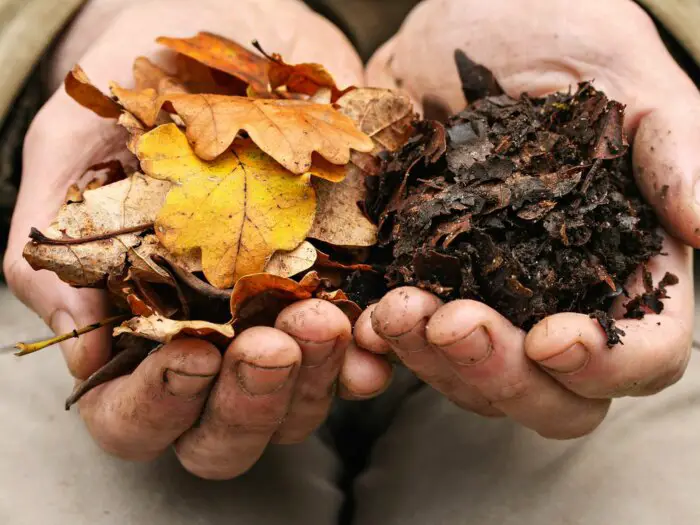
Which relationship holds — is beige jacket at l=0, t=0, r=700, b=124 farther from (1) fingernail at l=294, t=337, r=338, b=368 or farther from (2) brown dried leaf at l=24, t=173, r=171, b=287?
(1) fingernail at l=294, t=337, r=338, b=368

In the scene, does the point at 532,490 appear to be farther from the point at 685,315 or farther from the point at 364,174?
the point at 364,174

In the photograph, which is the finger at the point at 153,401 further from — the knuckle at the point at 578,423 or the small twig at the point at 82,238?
the knuckle at the point at 578,423

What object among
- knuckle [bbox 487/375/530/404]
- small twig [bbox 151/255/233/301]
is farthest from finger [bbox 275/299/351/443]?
knuckle [bbox 487/375/530/404]

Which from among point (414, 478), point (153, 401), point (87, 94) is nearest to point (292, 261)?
point (153, 401)

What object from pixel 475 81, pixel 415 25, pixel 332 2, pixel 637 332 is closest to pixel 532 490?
pixel 637 332

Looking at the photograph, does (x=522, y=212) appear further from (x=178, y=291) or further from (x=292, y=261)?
(x=178, y=291)

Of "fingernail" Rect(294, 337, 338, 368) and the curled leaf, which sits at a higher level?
the curled leaf
